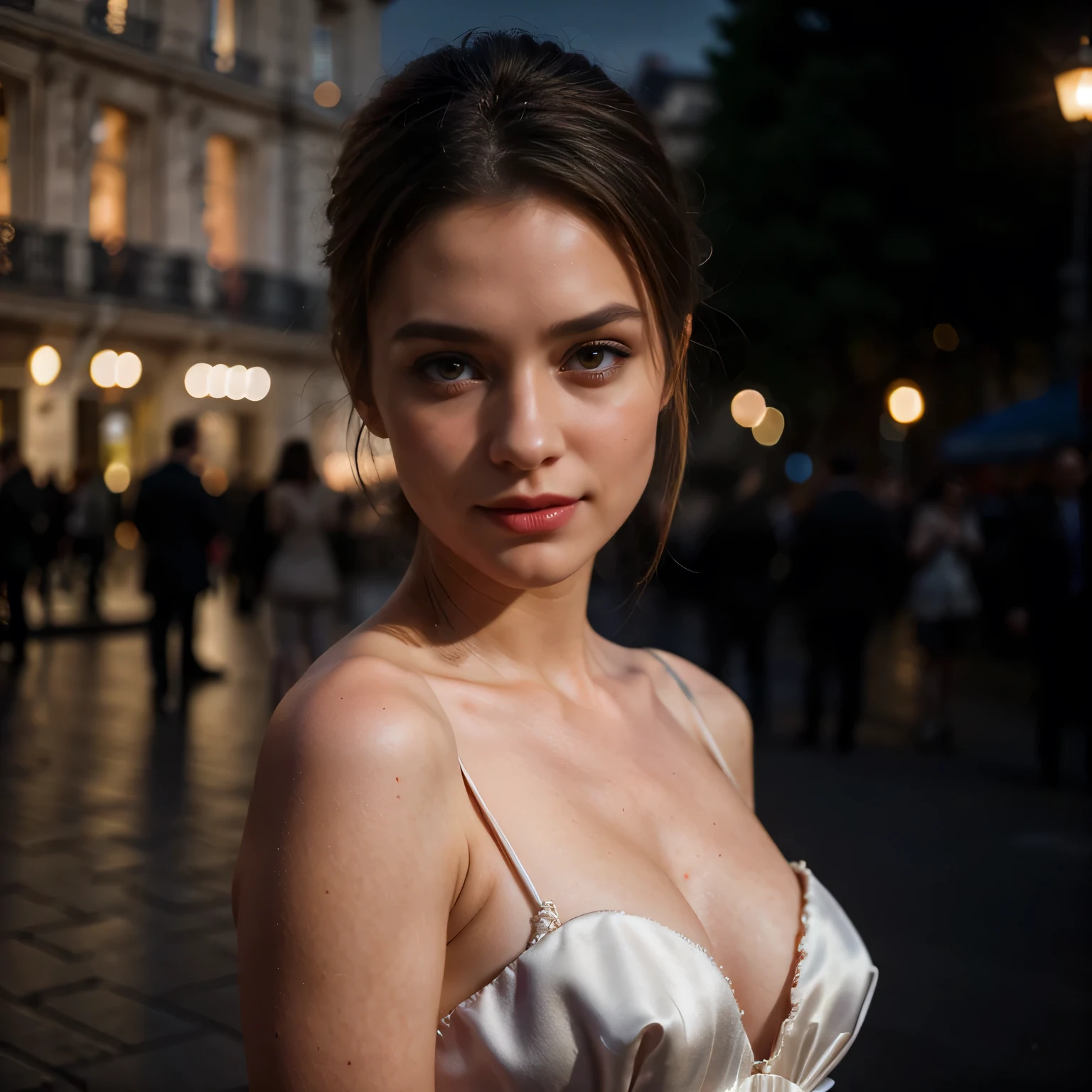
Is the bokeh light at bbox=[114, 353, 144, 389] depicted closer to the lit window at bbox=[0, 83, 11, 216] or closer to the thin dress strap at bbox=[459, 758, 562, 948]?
the lit window at bbox=[0, 83, 11, 216]

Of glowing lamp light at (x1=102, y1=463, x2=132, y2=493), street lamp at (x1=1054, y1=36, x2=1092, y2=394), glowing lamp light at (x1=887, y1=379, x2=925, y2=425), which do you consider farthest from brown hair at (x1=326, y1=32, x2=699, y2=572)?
glowing lamp light at (x1=887, y1=379, x2=925, y2=425)

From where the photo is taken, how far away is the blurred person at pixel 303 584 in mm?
6164

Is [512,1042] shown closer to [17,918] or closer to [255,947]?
[255,947]

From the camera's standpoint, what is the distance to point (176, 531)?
2695 millimetres

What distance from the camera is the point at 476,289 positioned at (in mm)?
1093

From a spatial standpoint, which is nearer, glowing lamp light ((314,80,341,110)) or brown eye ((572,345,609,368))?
brown eye ((572,345,609,368))

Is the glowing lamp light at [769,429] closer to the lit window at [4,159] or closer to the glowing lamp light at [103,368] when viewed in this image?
the glowing lamp light at [103,368]

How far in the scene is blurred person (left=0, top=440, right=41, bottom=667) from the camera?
4.99 feet

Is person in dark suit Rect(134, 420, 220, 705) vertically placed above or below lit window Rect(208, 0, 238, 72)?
below

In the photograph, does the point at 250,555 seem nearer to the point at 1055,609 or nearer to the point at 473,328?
the point at 1055,609

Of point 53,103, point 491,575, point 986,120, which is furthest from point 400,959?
point 986,120

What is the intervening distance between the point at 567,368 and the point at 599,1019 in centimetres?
59

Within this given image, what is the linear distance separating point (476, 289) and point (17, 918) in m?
1.42

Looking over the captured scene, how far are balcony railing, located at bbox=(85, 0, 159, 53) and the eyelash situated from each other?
734mm
